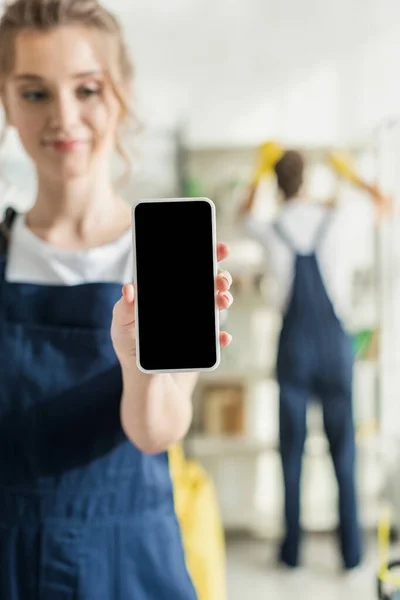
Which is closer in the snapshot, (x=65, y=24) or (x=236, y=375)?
(x=65, y=24)

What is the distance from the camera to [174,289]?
61 centimetres

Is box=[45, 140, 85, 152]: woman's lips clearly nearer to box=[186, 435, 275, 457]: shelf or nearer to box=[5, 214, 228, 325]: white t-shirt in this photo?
box=[5, 214, 228, 325]: white t-shirt

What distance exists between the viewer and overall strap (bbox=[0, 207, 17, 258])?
0.87 meters

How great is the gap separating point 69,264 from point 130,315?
0.28 meters

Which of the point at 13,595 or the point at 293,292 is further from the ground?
the point at 293,292

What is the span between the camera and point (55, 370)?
82 cm

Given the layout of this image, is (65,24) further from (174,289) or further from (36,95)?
(174,289)

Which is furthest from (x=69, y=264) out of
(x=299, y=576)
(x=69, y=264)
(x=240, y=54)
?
(x=240, y=54)

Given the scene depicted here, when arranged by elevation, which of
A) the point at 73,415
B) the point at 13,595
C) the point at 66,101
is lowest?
the point at 13,595

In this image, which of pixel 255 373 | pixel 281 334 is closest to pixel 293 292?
pixel 281 334

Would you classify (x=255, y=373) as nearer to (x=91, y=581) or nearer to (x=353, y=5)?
(x=353, y=5)

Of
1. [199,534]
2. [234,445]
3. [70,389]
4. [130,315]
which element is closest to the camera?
[130,315]

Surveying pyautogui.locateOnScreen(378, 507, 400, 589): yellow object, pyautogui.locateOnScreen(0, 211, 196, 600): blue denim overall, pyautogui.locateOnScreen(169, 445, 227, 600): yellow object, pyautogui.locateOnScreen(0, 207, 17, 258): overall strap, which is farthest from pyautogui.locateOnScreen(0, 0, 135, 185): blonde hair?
pyautogui.locateOnScreen(378, 507, 400, 589): yellow object

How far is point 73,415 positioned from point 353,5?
6.84 feet
